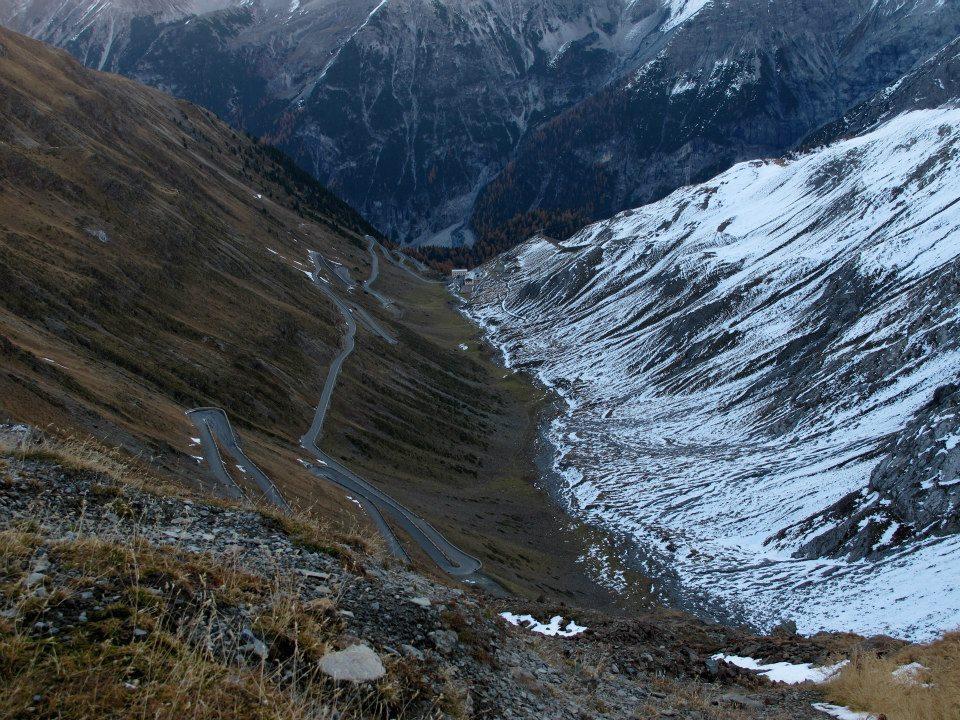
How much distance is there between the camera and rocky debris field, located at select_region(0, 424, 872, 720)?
7.00 meters

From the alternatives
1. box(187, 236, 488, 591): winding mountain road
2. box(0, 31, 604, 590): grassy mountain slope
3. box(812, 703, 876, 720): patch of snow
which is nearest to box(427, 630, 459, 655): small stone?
box(812, 703, 876, 720): patch of snow

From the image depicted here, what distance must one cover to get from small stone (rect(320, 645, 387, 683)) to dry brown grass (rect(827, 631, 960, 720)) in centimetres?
1080

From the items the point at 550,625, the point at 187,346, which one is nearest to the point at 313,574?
the point at 550,625

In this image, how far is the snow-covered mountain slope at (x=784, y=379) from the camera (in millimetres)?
58312

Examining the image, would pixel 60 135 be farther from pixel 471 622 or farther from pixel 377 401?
pixel 471 622

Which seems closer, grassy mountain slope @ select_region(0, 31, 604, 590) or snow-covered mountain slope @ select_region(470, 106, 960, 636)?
grassy mountain slope @ select_region(0, 31, 604, 590)

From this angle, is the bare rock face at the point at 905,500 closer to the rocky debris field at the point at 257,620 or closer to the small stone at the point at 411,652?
the rocky debris field at the point at 257,620

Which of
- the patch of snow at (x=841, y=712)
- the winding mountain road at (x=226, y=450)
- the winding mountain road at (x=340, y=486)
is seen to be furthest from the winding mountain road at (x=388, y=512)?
the patch of snow at (x=841, y=712)

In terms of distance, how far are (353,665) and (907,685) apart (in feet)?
44.6

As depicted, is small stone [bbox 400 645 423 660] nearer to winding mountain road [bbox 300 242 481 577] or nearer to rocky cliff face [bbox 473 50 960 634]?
winding mountain road [bbox 300 242 481 577]

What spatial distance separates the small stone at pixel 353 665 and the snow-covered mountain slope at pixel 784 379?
161 feet

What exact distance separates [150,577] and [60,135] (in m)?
130

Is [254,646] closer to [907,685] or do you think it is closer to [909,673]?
[907,685]

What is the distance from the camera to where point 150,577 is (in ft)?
27.9
